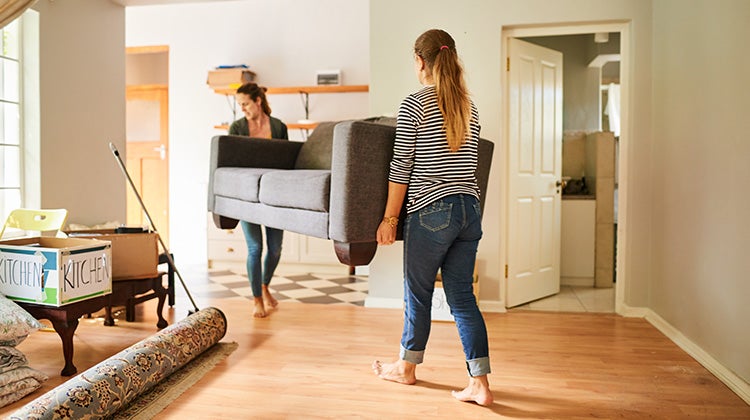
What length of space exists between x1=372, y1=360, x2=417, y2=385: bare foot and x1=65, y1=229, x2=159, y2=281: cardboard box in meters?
1.48

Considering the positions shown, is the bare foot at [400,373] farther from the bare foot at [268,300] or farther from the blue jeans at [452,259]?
the bare foot at [268,300]

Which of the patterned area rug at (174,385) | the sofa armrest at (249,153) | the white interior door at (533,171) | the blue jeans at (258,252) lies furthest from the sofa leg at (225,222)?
the white interior door at (533,171)

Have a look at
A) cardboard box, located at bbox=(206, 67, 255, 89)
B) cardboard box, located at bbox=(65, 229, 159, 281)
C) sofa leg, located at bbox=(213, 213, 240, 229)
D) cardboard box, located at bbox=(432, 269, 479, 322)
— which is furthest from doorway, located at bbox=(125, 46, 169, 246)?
cardboard box, located at bbox=(432, 269, 479, 322)

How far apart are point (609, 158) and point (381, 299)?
7.90ft

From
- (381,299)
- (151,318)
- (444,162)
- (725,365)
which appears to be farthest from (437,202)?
(151,318)

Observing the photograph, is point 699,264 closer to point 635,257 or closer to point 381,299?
point 635,257

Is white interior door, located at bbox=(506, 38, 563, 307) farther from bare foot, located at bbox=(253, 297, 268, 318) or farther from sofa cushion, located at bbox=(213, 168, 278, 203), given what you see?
sofa cushion, located at bbox=(213, 168, 278, 203)

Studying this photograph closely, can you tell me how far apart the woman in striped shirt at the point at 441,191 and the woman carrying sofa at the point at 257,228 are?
4.98 feet

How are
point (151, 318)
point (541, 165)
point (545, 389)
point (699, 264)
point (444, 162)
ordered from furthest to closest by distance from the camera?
point (541, 165), point (151, 318), point (699, 264), point (545, 389), point (444, 162)

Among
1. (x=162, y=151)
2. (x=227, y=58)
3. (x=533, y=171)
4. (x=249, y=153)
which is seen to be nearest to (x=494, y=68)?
(x=533, y=171)

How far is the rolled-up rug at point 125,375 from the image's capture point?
5.85 feet

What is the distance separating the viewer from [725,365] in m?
2.46

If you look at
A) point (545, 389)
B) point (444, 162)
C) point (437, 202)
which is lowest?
point (545, 389)

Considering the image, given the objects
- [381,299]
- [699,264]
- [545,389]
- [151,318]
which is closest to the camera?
[545,389]
